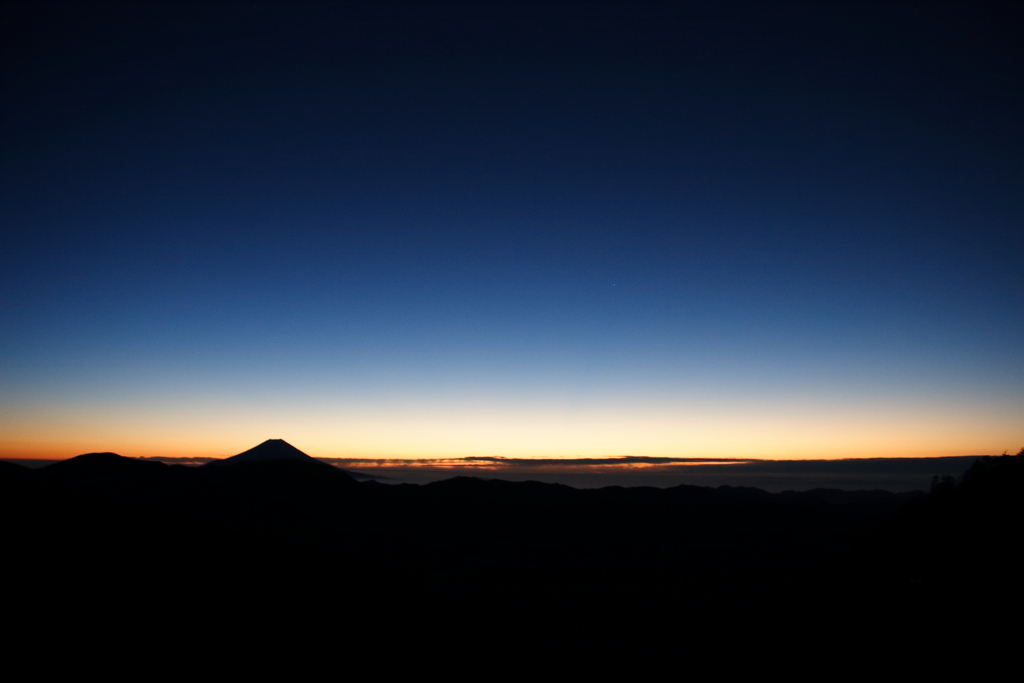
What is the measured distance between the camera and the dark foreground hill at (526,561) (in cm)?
2594

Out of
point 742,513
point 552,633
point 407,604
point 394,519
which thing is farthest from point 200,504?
point 742,513

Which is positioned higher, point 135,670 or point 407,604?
point 135,670

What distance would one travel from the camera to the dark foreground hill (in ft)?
85.1

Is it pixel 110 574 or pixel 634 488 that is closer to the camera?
pixel 110 574

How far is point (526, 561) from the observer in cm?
10825

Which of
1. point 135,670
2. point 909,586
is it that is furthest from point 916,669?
point 135,670

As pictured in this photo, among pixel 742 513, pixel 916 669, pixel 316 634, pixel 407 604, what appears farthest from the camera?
pixel 742 513

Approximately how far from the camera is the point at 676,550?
115 metres

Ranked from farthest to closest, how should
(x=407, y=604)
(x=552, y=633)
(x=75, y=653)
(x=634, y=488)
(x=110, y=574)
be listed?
(x=634, y=488) → (x=552, y=633) → (x=407, y=604) → (x=110, y=574) → (x=75, y=653)

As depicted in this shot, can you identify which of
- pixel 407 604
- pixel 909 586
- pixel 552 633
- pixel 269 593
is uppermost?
pixel 909 586

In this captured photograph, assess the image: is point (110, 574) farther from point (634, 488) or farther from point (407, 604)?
point (634, 488)

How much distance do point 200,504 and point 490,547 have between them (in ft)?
202

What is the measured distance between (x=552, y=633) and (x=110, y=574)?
5970 centimetres

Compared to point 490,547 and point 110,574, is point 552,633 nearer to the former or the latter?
point 490,547
